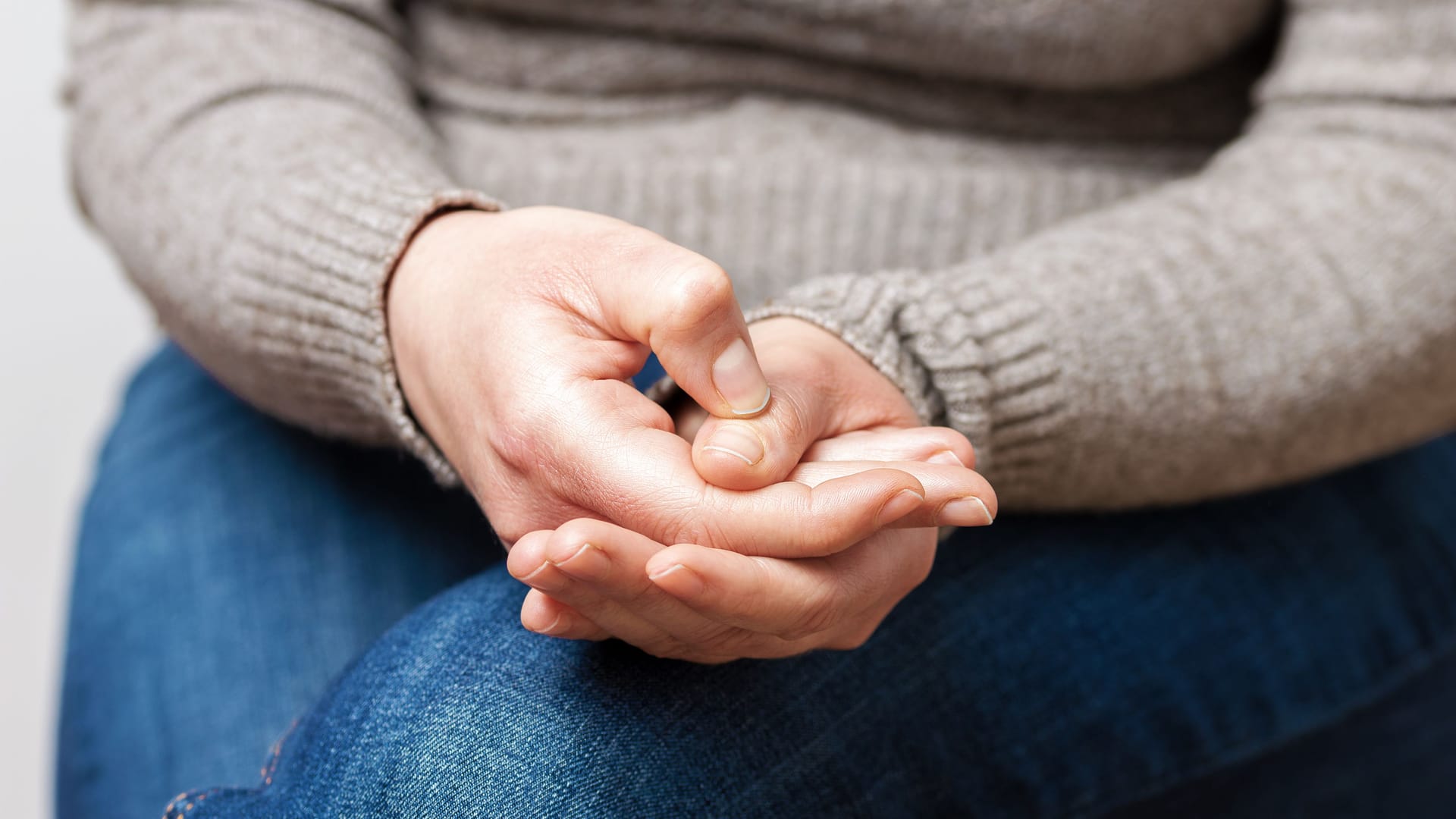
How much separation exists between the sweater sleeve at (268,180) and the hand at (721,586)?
150 millimetres

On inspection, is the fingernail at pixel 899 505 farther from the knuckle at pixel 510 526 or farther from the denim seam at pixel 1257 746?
the denim seam at pixel 1257 746

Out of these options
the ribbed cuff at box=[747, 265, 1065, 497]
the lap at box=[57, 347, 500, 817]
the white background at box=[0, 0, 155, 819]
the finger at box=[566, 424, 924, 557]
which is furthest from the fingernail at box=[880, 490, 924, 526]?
the white background at box=[0, 0, 155, 819]

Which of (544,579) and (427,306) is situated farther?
(427,306)

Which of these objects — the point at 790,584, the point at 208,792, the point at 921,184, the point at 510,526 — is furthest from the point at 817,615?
the point at 921,184

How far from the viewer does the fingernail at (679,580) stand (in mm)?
308

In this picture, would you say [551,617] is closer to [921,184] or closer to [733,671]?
[733,671]

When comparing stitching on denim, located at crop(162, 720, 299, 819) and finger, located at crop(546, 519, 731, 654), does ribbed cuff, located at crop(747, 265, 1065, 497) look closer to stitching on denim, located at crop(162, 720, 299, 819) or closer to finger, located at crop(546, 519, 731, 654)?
finger, located at crop(546, 519, 731, 654)

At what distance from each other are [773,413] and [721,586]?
0.07 metres

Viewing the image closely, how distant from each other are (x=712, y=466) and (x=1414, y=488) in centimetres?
53

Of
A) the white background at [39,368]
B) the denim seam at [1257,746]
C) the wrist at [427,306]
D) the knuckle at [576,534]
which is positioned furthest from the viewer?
the white background at [39,368]

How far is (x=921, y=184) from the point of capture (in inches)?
25.2

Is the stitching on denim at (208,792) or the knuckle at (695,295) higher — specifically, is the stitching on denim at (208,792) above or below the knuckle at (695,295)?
below

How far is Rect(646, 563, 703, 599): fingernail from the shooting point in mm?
Result: 308

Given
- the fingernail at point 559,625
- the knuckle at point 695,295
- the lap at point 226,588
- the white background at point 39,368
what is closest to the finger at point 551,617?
the fingernail at point 559,625
